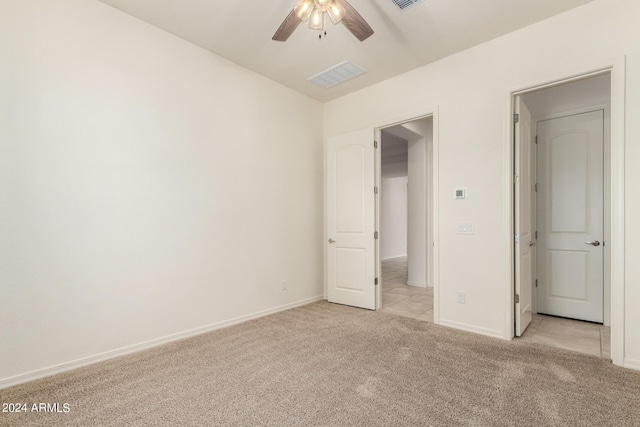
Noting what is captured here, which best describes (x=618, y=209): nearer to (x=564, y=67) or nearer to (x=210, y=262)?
(x=564, y=67)

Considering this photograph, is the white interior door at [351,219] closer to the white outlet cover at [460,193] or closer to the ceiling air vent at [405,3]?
the white outlet cover at [460,193]

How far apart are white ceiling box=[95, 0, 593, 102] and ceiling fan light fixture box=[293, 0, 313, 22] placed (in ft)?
2.29

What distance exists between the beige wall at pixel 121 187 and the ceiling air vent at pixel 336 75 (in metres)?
0.64

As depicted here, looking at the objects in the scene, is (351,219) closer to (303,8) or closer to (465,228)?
(465,228)

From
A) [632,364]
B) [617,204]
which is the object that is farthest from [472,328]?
[617,204]

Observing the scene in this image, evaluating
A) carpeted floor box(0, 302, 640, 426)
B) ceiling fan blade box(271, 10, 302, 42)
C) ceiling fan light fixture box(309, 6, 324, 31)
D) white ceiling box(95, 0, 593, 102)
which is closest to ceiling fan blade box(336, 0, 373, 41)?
ceiling fan light fixture box(309, 6, 324, 31)

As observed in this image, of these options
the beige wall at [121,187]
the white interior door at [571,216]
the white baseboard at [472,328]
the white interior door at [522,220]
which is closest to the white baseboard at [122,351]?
the beige wall at [121,187]

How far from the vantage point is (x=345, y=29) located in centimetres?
288

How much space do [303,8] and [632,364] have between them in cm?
351

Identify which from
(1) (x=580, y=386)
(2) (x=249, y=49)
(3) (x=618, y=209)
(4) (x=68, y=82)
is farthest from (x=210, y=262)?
(3) (x=618, y=209)

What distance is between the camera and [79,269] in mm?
2445

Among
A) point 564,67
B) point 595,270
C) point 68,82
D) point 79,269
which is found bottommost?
point 595,270

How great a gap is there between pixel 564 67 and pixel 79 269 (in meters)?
4.41

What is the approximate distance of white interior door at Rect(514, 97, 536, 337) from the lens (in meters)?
2.98
